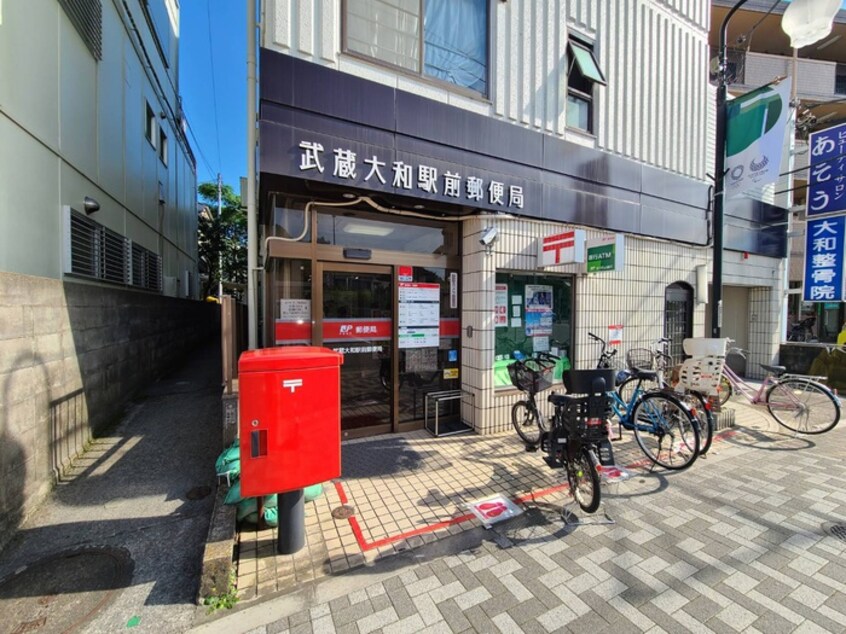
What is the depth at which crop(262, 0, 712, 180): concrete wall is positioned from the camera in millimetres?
4203

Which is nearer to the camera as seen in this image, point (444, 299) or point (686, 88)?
point (444, 299)

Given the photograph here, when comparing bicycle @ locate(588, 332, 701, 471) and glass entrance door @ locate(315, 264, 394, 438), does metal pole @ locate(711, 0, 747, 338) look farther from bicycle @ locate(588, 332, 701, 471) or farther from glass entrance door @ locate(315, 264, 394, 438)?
glass entrance door @ locate(315, 264, 394, 438)

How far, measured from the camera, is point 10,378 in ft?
10.5

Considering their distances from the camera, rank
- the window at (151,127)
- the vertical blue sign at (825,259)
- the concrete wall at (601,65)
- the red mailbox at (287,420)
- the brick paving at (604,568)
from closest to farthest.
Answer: the brick paving at (604,568) → the red mailbox at (287,420) → the concrete wall at (601,65) → the vertical blue sign at (825,259) → the window at (151,127)

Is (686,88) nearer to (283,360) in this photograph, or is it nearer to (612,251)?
(612,251)

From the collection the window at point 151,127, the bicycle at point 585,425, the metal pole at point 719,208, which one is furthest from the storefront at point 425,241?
the window at point 151,127

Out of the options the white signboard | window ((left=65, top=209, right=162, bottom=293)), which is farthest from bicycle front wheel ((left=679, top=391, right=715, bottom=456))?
window ((left=65, top=209, right=162, bottom=293))

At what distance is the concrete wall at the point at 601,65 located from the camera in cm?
Result: 420

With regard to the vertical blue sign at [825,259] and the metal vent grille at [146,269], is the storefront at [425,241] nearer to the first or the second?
the metal vent grille at [146,269]

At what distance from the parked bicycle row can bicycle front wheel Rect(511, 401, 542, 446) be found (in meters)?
0.01

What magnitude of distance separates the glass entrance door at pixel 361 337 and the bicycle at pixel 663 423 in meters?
2.97

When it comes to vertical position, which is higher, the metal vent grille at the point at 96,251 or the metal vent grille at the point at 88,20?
the metal vent grille at the point at 88,20

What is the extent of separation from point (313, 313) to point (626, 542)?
13.2ft

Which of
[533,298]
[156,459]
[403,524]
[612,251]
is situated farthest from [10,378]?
[612,251]
